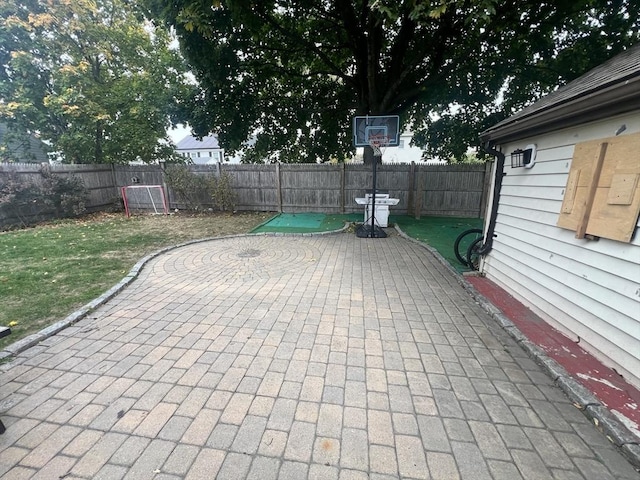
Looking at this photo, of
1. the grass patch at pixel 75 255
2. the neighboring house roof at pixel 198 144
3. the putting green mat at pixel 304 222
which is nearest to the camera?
the grass patch at pixel 75 255

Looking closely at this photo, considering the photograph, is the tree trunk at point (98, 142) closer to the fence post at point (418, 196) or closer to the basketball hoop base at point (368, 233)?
the basketball hoop base at point (368, 233)

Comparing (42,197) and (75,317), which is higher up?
(42,197)

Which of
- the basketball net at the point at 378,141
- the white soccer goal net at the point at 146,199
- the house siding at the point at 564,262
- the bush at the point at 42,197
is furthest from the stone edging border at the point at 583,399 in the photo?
the bush at the point at 42,197

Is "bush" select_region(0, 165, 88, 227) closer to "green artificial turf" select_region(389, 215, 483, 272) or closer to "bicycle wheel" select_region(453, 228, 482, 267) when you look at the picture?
"green artificial turf" select_region(389, 215, 483, 272)

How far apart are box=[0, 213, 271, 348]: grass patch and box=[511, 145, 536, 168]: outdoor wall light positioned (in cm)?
596

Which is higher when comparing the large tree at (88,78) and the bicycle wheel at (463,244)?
the large tree at (88,78)

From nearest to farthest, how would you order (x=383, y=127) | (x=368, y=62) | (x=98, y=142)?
(x=383, y=127) < (x=368, y=62) < (x=98, y=142)

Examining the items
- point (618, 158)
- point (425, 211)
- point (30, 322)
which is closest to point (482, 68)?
point (425, 211)

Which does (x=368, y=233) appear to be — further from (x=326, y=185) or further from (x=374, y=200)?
(x=326, y=185)

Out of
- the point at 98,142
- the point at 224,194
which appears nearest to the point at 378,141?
the point at 224,194

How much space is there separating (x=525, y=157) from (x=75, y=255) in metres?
7.86

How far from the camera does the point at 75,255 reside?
5.59m

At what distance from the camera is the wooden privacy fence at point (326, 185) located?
10.1 m

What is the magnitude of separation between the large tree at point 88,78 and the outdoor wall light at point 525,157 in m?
11.3
